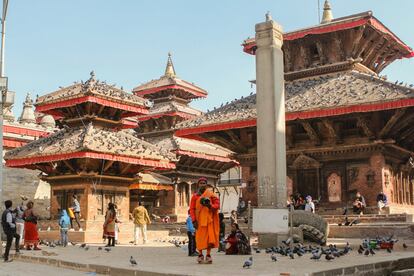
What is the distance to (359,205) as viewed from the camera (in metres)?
22.5

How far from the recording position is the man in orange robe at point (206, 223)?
1005 centimetres

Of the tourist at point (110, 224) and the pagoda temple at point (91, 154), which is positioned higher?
the pagoda temple at point (91, 154)

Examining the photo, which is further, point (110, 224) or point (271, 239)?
point (110, 224)

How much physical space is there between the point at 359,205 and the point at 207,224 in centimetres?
1386

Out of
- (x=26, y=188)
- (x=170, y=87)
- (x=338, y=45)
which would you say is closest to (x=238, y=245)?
(x=338, y=45)

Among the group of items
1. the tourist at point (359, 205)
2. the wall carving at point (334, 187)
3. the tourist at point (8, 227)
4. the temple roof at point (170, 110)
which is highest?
the temple roof at point (170, 110)

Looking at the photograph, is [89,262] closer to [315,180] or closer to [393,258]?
[393,258]

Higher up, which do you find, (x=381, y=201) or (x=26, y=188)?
(x=26, y=188)

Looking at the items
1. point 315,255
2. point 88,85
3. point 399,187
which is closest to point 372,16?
point 399,187

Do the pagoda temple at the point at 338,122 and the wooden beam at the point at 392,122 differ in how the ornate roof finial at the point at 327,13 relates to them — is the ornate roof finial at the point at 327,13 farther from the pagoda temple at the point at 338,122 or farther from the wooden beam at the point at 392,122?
the wooden beam at the point at 392,122

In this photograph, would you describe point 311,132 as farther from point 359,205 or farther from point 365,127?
point 359,205

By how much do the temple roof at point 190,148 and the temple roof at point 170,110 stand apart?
1.90 m

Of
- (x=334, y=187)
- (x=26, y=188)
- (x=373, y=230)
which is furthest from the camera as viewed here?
(x=26, y=188)

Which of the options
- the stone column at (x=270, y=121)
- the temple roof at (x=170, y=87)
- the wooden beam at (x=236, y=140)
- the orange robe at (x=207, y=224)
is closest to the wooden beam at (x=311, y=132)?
the wooden beam at (x=236, y=140)
